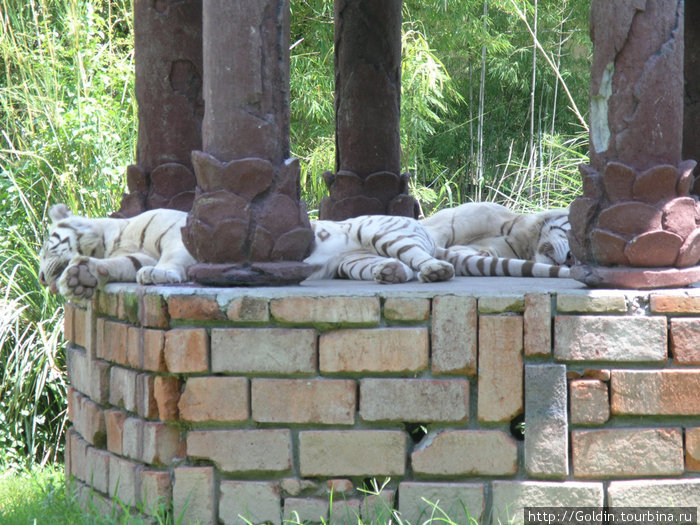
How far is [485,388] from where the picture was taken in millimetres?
3133

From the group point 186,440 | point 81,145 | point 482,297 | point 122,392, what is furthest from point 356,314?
point 81,145

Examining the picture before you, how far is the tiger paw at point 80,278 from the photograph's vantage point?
3736mm

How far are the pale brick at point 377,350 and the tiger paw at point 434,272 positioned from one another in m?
0.69

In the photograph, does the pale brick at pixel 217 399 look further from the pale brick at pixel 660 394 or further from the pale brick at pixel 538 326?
the pale brick at pixel 660 394

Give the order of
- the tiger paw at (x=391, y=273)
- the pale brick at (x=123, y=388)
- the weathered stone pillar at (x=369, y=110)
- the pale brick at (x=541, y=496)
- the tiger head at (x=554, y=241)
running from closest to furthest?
1. the pale brick at (x=541, y=496)
2. the pale brick at (x=123, y=388)
3. the tiger paw at (x=391, y=273)
4. the tiger head at (x=554, y=241)
5. the weathered stone pillar at (x=369, y=110)

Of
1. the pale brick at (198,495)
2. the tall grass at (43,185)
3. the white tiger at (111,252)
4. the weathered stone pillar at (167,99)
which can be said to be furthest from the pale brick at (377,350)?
the tall grass at (43,185)

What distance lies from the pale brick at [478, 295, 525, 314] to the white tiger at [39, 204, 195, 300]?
51.8 inches

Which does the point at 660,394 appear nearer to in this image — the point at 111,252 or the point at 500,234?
the point at 500,234

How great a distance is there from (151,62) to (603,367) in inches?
109

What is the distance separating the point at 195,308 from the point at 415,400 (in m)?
0.85

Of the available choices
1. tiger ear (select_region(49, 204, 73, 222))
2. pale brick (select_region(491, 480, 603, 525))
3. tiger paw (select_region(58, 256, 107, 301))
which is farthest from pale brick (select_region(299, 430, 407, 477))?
tiger ear (select_region(49, 204, 73, 222))

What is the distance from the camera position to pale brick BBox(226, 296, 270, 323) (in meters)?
3.21

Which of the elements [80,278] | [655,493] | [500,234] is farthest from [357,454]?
[500,234]

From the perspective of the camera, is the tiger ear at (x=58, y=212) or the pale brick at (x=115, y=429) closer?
the pale brick at (x=115, y=429)
